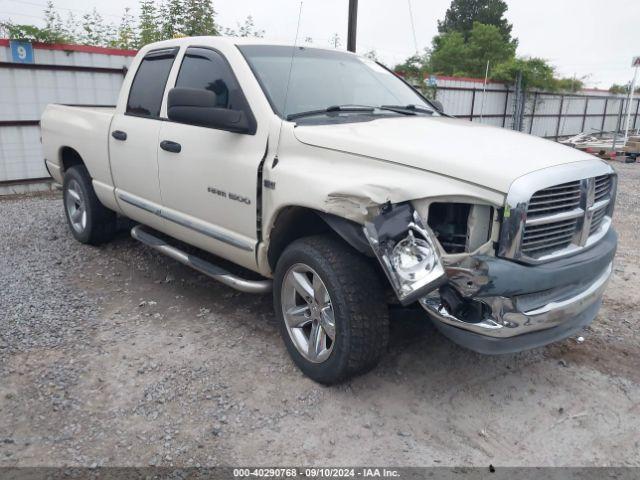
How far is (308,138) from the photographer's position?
318cm

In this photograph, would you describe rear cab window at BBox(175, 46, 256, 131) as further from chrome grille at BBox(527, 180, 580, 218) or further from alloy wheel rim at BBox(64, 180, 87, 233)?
alloy wheel rim at BBox(64, 180, 87, 233)

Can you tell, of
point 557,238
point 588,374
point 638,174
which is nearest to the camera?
point 557,238

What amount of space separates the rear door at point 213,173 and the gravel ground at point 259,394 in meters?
0.70

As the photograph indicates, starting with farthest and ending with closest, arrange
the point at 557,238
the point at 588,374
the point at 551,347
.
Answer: the point at 551,347 → the point at 588,374 → the point at 557,238

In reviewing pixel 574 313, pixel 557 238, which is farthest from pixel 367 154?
pixel 574 313

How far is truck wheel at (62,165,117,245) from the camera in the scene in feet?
17.7

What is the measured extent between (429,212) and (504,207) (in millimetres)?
449

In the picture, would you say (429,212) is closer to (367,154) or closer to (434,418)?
(367,154)

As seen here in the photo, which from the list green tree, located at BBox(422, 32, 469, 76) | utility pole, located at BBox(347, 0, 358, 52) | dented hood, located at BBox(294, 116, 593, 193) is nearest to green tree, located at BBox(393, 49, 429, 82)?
utility pole, located at BBox(347, 0, 358, 52)

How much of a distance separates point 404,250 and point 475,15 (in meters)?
46.7

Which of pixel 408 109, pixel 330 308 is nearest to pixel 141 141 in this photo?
pixel 408 109

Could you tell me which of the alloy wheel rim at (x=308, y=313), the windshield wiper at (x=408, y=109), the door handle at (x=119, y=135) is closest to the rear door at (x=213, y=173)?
the alloy wheel rim at (x=308, y=313)

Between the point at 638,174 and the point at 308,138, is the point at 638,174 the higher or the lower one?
the lower one

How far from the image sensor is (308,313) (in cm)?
326
